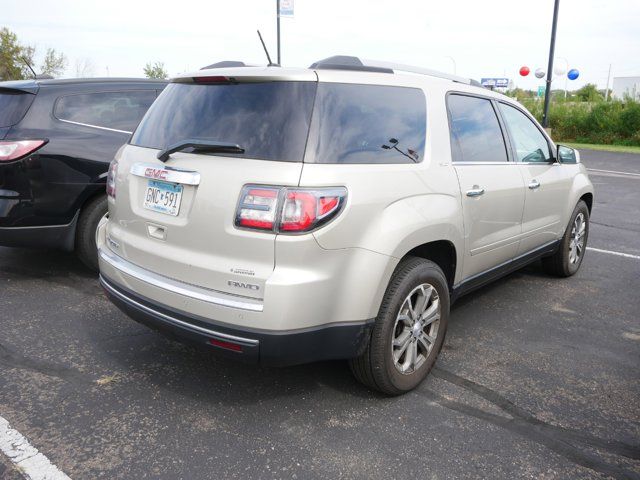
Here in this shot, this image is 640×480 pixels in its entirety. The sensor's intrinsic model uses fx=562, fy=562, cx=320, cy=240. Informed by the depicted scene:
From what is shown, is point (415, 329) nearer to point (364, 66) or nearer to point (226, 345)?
point (226, 345)

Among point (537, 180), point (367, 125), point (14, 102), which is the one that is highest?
point (14, 102)

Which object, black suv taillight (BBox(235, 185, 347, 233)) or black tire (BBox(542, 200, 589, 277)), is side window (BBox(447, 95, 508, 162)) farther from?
black tire (BBox(542, 200, 589, 277))

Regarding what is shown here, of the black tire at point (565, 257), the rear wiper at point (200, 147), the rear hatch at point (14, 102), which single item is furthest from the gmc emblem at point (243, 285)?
the black tire at point (565, 257)

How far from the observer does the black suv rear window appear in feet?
8.59

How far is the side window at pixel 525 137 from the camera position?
4.30m

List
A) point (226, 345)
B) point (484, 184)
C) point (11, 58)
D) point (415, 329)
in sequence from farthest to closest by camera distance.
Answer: point (11, 58)
point (484, 184)
point (415, 329)
point (226, 345)

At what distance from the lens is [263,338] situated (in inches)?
98.4

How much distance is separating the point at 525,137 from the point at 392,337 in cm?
244

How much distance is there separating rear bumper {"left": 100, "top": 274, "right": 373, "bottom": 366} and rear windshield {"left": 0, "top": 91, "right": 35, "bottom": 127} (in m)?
2.64

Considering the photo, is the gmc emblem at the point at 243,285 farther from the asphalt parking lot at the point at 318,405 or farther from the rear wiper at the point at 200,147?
the asphalt parking lot at the point at 318,405

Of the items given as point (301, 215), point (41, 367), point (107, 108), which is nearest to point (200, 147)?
point (301, 215)

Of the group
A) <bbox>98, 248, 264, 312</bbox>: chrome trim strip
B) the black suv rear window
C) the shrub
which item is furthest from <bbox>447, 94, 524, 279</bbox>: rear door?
the shrub

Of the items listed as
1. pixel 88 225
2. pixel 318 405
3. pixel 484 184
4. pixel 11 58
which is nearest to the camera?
pixel 318 405

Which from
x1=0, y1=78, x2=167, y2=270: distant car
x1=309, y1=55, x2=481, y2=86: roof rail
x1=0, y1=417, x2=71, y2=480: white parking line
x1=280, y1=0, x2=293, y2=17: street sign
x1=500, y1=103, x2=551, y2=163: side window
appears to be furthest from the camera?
x1=280, y1=0, x2=293, y2=17: street sign
